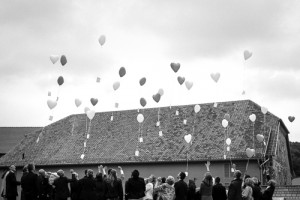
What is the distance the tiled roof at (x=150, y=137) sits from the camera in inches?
1255

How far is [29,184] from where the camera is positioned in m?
13.5

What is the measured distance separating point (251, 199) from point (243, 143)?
59.5ft

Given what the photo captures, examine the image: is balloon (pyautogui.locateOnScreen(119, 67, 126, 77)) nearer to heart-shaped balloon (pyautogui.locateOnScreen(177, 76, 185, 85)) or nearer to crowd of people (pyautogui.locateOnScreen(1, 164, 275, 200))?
heart-shaped balloon (pyautogui.locateOnScreen(177, 76, 185, 85))

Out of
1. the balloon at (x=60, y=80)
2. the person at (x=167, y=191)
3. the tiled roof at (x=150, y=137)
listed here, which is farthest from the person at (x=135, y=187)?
the tiled roof at (x=150, y=137)

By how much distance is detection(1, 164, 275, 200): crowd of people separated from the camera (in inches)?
503

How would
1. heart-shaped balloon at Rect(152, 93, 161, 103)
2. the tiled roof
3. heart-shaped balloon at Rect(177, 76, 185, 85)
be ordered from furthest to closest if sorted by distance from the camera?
the tiled roof < heart-shaped balloon at Rect(152, 93, 161, 103) < heart-shaped balloon at Rect(177, 76, 185, 85)

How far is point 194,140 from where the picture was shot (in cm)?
3294

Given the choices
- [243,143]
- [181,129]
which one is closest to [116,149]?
[181,129]

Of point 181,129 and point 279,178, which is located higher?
point 181,129

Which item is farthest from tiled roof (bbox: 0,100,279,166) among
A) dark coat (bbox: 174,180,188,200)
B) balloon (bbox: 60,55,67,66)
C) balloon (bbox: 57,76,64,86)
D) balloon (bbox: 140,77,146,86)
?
dark coat (bbox: 174,180,188,200)

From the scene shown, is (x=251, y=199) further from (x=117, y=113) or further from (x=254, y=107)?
(x=117, y=113)

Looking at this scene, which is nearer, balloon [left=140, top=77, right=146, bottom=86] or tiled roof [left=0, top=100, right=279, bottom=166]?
balloon [left=140, top=77, right=146, bottom=86]

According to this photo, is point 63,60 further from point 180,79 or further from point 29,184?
point 29,184

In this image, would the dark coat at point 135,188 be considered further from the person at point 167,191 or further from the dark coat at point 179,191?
the dark coat at point 179,191
